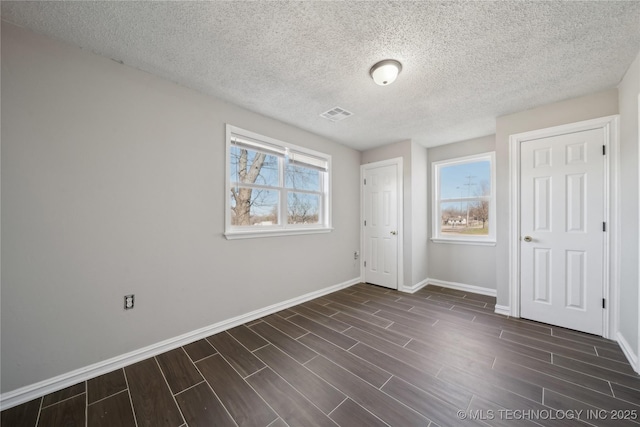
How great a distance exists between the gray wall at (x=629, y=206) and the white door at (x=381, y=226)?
2.32 meters

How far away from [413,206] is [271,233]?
7.57ft


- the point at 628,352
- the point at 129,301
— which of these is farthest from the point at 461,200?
the point at 129,301

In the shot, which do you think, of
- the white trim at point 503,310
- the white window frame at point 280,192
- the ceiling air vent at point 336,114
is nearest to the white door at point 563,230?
the white trim at point 503,310

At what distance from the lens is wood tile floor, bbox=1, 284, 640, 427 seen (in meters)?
1.43

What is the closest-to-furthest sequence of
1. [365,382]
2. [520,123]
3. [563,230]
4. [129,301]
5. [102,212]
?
[365,382]
[102,212]
[129,301]
[563,230]
[520,123]

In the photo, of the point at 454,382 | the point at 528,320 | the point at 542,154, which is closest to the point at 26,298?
the point at 454,382

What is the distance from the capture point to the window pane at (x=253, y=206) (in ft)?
9.11

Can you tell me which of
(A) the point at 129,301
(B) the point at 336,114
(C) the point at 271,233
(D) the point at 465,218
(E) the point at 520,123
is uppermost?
(B) the point at 336,114

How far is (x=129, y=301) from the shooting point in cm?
196

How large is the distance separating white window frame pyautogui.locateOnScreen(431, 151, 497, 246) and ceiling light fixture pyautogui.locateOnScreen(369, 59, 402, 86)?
2.55 meters

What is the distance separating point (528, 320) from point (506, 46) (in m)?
2.84

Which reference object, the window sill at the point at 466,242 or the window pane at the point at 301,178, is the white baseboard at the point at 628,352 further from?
the window pane at the point at 301,178

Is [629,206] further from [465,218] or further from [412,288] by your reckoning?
[412,288]

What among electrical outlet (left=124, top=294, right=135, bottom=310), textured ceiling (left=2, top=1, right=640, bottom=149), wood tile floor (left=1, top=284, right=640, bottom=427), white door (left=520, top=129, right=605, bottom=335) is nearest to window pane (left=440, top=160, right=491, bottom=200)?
white door (left=520, top=129, right=605, bottom=335)
